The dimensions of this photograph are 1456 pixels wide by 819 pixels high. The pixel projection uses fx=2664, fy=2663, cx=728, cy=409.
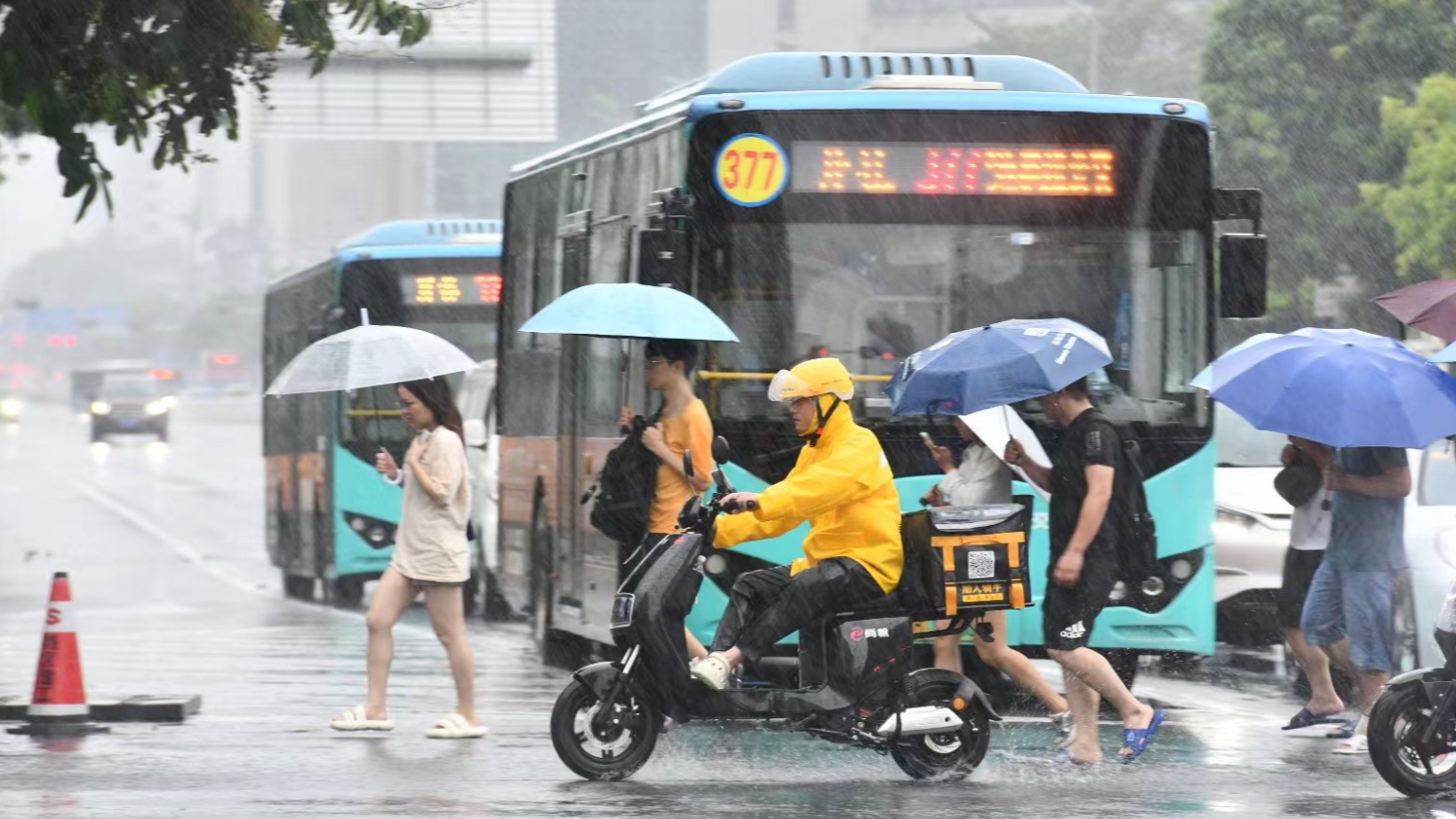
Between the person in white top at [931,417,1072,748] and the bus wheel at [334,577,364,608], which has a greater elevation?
the person in white top at [931,417,1072,748]

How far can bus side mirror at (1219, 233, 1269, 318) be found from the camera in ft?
39.1

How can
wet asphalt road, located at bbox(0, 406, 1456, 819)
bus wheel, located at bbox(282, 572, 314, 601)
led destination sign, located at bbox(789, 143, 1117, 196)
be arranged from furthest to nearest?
bus wheel, located at bbox(282, 572, 314, 601)
led destination sign, located at bbox(789, 143, 1117, 196)
wet asphalt road, located at bbox(0, 406, 1456, 819)

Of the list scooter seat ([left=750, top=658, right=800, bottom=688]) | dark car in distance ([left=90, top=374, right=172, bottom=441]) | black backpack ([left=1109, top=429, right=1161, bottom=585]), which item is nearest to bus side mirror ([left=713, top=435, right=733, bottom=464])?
black backpack ([left=1109, top=429, right=1161, bottom=585])

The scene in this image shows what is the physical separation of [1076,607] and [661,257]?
8.27ft

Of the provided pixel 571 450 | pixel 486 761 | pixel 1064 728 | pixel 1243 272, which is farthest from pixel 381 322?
pixel 486 761

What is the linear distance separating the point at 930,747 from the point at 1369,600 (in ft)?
7.00

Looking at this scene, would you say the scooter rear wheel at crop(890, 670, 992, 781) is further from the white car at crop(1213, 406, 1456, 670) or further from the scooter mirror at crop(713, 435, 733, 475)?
the white car at crop(1213, 406, 1456, 670)

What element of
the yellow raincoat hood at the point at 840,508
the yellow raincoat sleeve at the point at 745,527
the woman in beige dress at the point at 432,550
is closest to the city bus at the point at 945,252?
the woman in beige dress at the point at 432,550

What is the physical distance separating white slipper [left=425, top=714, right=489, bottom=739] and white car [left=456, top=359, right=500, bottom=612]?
7227 millimetres

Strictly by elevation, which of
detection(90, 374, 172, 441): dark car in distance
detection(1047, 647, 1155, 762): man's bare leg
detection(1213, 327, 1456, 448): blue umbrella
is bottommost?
detection(90, 374, 172, 441): dark car in distance

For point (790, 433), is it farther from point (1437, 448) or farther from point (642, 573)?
point (1437, 448)

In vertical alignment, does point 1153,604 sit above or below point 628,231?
below

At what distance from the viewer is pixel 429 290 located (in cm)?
2109

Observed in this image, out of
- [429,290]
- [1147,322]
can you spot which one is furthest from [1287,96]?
[1147,322]
